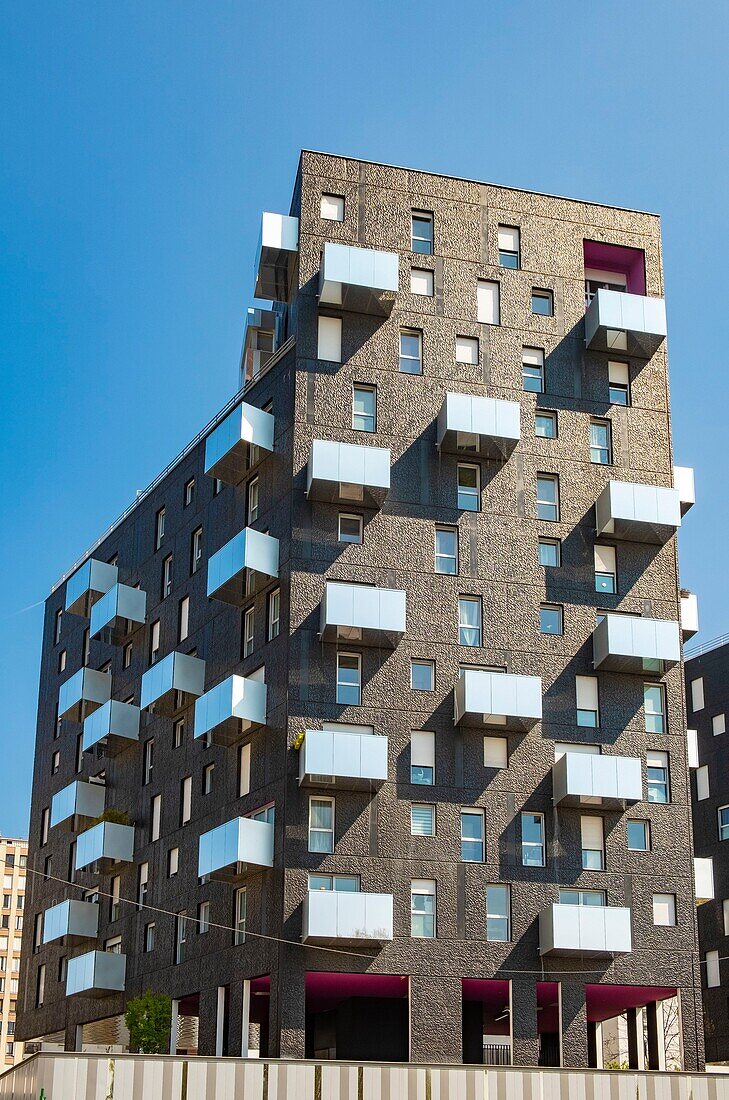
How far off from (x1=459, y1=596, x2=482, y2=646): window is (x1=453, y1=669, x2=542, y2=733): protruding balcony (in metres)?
1.26

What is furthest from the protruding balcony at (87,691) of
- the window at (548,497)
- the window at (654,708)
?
the window at (654,708)

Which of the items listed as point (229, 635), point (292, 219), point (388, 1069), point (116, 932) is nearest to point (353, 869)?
point (388, 1069)

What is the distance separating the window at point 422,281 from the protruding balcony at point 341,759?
1550cm

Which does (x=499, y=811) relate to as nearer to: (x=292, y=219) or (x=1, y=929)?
(x=292, y=219)

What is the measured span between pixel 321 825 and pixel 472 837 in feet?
15.2

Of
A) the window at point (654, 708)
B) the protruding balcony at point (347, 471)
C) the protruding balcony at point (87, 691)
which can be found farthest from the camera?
the protruding balcony at point (87, 691)

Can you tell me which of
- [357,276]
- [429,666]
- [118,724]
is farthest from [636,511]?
[118,724]

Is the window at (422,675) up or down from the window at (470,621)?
down

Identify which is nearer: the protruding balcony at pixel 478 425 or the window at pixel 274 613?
the window at pixel 274 613

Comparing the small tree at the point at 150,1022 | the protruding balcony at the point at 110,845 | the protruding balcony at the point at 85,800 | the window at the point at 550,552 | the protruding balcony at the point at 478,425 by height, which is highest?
the protruding balcony at the point at 478,425

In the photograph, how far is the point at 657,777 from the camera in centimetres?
4875

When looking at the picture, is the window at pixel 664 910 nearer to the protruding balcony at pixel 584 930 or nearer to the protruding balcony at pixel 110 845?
the protruding balcony at pixel 584 930

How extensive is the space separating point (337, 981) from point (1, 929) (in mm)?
99806

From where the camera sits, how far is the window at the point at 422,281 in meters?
51.5
